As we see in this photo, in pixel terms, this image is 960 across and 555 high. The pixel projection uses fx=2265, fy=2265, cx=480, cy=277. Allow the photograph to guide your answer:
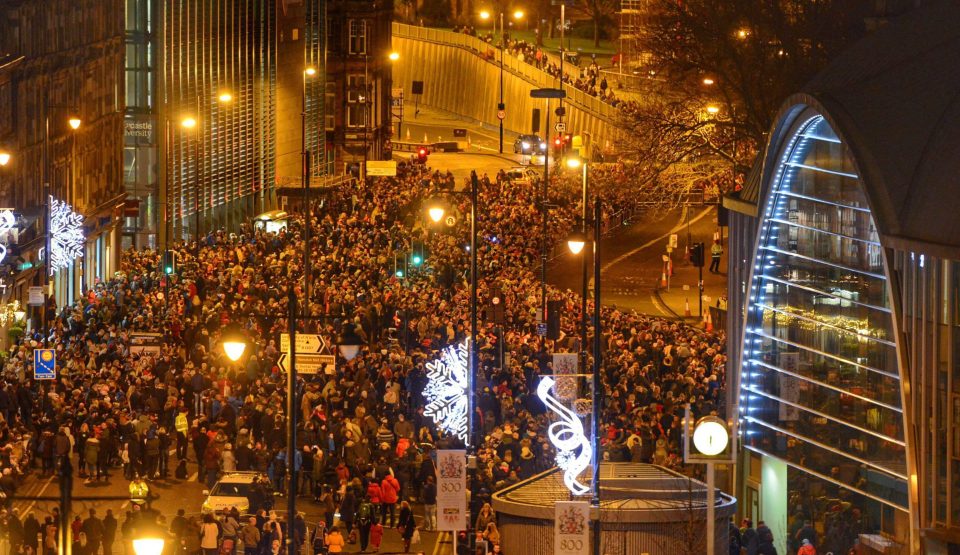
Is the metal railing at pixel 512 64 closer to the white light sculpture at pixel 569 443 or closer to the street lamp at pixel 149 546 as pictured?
the white light sculpture at pixel 569 443

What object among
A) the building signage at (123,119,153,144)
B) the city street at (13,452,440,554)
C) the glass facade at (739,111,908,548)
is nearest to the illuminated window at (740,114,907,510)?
the glass facade at (739,111,908,548)

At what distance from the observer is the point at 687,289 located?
242ft

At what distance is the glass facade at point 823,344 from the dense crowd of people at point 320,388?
2.40m

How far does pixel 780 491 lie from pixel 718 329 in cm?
2384

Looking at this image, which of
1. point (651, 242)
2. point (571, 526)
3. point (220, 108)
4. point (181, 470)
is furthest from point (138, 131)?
point (571, 526)

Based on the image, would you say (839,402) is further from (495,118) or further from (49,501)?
(495,118)

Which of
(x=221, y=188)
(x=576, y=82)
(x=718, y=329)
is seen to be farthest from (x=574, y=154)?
(x=576, y=82)

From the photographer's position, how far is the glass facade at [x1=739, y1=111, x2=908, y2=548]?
35.2 meters

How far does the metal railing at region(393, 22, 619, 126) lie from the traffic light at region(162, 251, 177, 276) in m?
42.5

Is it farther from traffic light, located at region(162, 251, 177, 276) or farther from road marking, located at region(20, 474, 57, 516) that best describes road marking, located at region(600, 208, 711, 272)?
road marking, located at region(20, 474, 57, 516)

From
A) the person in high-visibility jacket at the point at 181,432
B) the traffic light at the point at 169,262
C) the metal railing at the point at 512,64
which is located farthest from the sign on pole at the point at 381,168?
the person in high-visibility jacket at the point at 181,432

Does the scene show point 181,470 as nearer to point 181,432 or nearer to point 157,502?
point 181,432

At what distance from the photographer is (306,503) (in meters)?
40.1

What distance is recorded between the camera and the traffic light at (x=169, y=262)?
6328 centimetres
